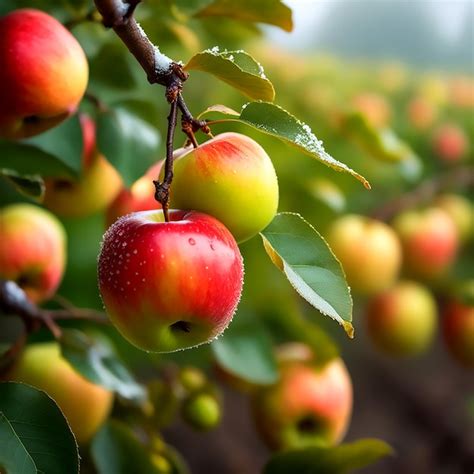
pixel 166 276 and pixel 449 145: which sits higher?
pixel 166 276

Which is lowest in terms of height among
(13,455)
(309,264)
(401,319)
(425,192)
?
(401,319)

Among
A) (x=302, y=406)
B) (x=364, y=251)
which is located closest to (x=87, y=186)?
(x=302, y=406)

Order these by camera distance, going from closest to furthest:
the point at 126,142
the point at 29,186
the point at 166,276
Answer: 1. the point at 166,276
2. the point at 29,186
3. the point at 126,142

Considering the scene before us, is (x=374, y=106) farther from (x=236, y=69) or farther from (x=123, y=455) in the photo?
(x=236, y=69)

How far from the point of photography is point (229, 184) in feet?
1.08

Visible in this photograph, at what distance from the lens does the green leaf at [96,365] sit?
50 centimetres

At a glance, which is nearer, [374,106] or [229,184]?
[229,184]

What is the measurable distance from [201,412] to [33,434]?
0.27m

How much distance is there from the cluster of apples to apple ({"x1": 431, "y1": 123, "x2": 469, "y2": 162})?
20cm

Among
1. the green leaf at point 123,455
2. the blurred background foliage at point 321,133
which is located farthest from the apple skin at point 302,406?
the green leaf at point 123,455

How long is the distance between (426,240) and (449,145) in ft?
1.23

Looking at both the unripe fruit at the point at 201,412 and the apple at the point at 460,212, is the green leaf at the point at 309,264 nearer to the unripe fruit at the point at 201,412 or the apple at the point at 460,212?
the unripe fruit at the point at 201,412

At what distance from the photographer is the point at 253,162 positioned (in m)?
0.34

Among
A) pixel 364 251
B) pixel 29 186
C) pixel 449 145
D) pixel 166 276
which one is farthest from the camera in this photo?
pixel 449 145
